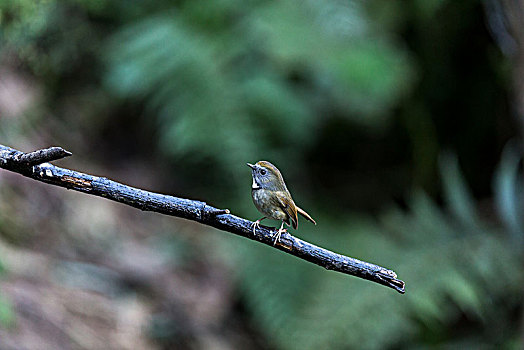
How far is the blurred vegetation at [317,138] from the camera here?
3674 millimetres

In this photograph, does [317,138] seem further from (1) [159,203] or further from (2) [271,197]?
(1) [159,203]

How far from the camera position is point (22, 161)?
1.14m

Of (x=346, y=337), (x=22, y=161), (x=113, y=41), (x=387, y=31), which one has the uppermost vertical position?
(x=387, y=31)

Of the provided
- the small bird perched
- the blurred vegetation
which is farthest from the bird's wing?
the blurred vegetation

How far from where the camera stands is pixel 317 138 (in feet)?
16.3

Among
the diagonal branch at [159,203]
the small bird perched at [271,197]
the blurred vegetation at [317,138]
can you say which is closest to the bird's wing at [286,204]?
the small bird perched at [271,197]

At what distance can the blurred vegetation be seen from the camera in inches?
145

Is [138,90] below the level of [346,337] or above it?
above

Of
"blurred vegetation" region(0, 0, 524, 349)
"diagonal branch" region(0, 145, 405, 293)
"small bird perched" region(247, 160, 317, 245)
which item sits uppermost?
"blurred vegetation" region(0, 0, 524, 349)

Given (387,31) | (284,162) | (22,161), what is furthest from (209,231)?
(22,161)

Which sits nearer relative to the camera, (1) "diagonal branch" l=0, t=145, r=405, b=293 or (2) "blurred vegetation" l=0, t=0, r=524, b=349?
(1) "diagonal branch" l=0, t=145, r=405, b=293

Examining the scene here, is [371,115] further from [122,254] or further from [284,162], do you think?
[122,254]

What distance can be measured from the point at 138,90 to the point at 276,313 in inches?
75.3

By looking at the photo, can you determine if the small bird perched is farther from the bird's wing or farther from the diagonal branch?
the diagonal branch
